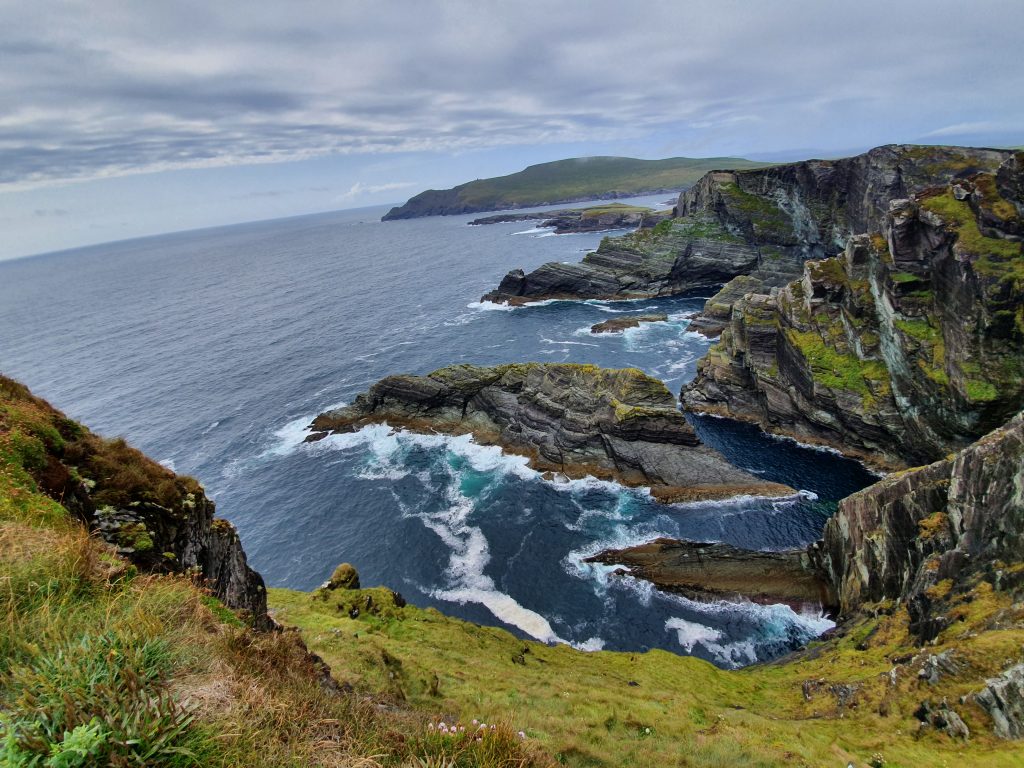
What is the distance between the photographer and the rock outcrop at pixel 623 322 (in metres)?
101

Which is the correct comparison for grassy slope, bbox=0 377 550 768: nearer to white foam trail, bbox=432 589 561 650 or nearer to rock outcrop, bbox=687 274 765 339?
white foam trail, bbox=432 589 561 650

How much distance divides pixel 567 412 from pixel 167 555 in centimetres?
4815

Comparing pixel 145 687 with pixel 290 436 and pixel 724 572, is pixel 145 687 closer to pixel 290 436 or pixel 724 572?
pixel 724 572

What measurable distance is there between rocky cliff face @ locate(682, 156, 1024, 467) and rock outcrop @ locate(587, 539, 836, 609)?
21.0m

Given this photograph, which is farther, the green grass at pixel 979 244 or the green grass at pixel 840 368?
the green grass at pixel 840 368

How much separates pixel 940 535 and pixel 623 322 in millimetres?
76542

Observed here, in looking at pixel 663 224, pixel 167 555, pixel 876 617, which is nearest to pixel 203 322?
pixel 663 224

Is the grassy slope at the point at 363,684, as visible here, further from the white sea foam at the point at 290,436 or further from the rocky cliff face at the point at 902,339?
the white sea foam at the point at 290,436

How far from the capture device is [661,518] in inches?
1970

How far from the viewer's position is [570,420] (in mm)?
59625

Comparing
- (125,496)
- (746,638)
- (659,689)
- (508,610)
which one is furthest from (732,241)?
(125,496)

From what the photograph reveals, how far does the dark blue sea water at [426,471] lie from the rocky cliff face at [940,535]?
25.6ft

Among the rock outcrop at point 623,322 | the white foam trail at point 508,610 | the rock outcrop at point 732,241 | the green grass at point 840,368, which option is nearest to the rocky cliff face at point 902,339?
the green grass at point 840,368

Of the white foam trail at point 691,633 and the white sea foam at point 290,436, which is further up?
the white sea foam at point 290,436
